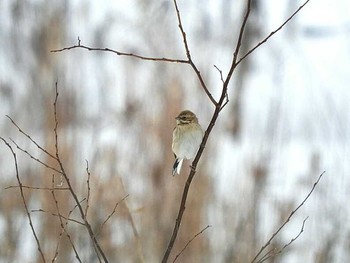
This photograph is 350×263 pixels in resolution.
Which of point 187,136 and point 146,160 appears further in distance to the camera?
point 146,160

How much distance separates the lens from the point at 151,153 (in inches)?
177

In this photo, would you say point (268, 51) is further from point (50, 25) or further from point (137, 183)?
point (137, 183)

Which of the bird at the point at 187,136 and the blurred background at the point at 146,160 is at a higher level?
the blurred background at the point at 146,160

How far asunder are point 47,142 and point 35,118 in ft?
2.20

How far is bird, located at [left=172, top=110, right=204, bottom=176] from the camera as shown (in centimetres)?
212

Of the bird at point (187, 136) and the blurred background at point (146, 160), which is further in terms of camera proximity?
the blurred background at point (146, 160)

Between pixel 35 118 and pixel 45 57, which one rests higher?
pixel 45 57

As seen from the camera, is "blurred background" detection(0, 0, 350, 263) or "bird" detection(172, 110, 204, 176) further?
"blurred background" detection(0, 0, 350, 263)

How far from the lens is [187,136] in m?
2.13

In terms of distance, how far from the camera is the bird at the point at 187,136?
2.12 meters

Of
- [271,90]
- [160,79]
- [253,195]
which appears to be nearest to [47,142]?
[160,79]

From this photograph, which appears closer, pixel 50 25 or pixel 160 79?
pixel 160 79

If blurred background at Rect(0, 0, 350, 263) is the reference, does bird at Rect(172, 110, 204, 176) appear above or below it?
below

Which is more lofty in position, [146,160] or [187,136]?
[146,160]
